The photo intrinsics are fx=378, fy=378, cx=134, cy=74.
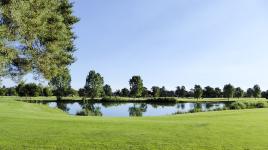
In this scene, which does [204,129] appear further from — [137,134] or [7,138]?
[7,138]

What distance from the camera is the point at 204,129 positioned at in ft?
76.6

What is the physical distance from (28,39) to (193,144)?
16.8 metres

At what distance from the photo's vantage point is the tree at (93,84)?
16500 cm

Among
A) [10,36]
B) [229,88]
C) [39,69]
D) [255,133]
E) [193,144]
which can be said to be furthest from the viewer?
[229,88]

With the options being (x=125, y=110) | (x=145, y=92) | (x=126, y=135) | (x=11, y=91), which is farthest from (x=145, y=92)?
(x=126, y=135)

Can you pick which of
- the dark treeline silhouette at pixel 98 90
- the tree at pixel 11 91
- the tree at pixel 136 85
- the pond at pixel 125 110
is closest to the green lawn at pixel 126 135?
the pond at pixel 125 110

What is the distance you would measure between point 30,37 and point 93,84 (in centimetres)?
13643

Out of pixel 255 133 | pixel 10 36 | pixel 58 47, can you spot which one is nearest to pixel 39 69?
pixel 58 47

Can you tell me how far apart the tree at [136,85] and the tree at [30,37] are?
142639 mm

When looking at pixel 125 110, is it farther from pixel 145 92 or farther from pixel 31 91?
pixel 145 92

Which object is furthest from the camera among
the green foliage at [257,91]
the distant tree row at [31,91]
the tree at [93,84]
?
the green foliage at [257,91]

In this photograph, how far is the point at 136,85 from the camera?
180875mm

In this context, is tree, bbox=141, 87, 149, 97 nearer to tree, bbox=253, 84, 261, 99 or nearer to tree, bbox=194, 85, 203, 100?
tree, bbox=194, 85, 203, 100

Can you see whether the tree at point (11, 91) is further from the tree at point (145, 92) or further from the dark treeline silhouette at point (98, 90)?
the tree at point (145, 92)
